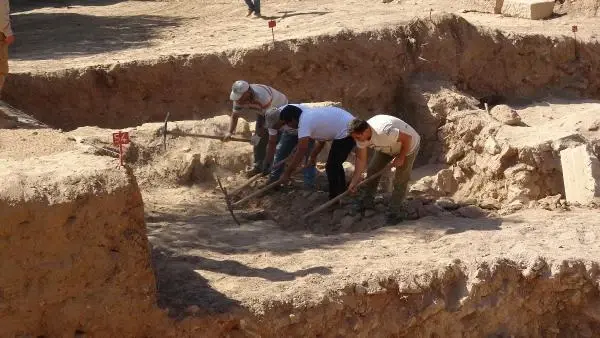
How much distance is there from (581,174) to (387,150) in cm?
233

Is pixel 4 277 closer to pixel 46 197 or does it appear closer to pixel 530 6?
pixel 46 197

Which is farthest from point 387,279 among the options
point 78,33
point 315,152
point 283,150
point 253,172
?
point 78,33

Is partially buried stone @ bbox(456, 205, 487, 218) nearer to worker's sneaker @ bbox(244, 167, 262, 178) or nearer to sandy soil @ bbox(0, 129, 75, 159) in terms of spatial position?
worker's sneaker @ bbox(244, 167, 262, 178)

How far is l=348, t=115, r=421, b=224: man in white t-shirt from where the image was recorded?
8.52 m

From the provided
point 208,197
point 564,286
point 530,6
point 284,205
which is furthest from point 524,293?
point 530,6

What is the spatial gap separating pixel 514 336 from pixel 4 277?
3.96m

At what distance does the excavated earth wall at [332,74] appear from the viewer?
1247 cm

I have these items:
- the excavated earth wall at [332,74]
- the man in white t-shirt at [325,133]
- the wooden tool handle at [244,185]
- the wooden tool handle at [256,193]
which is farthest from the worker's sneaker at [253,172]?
the excavated earth wall at [332,74]

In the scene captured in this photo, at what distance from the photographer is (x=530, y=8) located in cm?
1717

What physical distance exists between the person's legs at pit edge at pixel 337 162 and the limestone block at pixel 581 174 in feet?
8.12

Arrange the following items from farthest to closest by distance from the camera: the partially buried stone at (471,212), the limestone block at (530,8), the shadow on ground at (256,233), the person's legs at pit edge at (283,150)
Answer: the limestone block at (530,8)
the person's legs at pit edge at (283,150)
the partially buried stone at (471,212)
the shadow on ground at (256,233)

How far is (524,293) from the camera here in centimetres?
734

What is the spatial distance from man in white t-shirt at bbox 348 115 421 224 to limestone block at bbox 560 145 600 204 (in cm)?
197

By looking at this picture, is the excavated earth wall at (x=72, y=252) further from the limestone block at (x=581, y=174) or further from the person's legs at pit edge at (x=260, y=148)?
the limestone block at (x=581, y=174)
